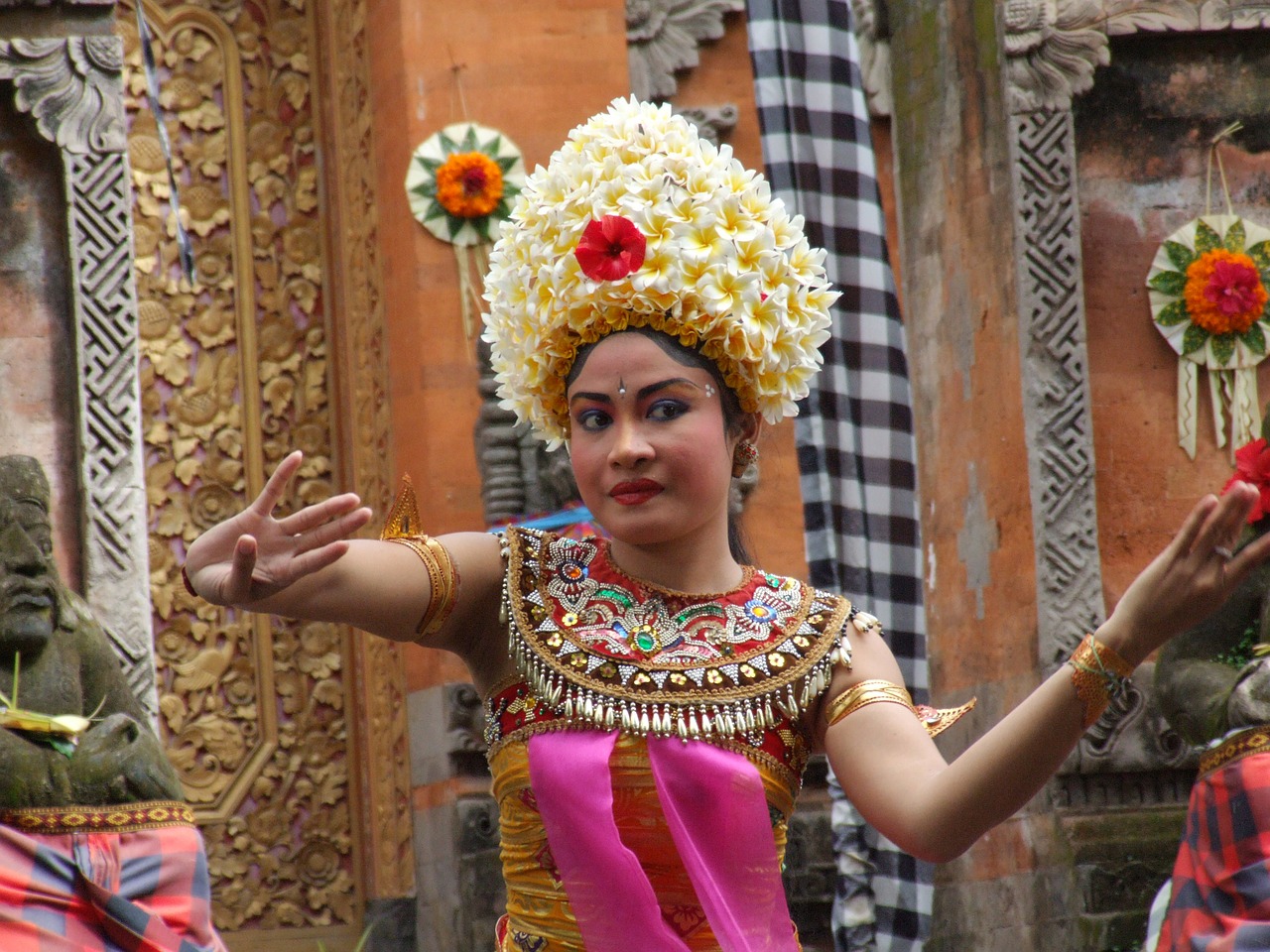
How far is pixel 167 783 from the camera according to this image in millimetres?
5156

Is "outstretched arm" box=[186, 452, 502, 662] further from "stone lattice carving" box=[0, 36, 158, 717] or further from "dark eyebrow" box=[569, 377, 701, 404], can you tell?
"stone lattice carving" box=[0, 36, 158, 717]

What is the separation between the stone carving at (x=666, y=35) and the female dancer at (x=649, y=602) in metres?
5.21

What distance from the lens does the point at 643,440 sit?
10.2 ft

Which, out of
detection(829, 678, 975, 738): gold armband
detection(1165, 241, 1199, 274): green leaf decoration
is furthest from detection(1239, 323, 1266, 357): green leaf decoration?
detection(829, 678, 975, 738): gold armband

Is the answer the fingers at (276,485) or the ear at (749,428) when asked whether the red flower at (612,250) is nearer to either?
the ear at (749,428)

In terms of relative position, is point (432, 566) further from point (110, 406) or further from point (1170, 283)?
point (1170, 283)

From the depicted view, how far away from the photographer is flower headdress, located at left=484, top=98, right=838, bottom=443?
10.3 ft

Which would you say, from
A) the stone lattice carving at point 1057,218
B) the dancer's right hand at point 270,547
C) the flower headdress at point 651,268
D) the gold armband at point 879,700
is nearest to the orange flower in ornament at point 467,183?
the stone lattice carving at point 1057,218

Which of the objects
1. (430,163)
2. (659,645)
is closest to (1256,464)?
(659,645)

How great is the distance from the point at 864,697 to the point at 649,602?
350 millimetres

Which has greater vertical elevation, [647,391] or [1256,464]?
[647,391]

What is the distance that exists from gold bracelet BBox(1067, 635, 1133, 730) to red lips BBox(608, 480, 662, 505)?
695 mm

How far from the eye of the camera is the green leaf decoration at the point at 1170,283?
7777 mm

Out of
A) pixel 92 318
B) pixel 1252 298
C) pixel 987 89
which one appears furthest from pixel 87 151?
pixel 1252 298
